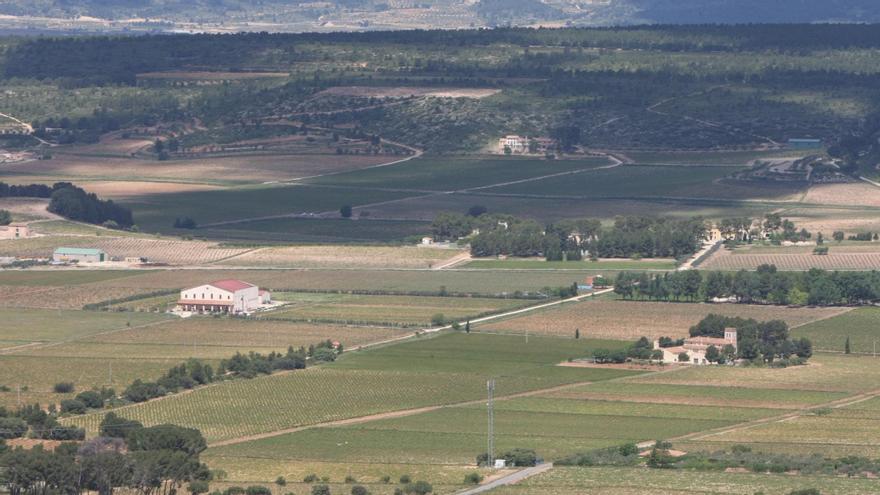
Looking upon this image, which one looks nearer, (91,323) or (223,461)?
(223,461)

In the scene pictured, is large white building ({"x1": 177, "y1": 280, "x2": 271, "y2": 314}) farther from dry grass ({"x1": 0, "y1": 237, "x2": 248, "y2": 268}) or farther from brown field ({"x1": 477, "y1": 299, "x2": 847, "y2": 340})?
dry grass ({"x1": 0, "y1": 237, "x2": 248, "y2": 268})

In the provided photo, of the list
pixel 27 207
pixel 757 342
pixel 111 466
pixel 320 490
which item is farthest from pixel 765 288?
pixel 27 207

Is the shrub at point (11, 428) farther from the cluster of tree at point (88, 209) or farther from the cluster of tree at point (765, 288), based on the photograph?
the cluster of tree at point (88, 209)

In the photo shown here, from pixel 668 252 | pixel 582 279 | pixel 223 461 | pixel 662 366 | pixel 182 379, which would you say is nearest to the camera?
pixel 223 461

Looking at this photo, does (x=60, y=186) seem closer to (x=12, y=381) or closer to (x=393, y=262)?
(x=393, y=262)

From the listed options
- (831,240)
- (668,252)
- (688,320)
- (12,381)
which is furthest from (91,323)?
(831,240)

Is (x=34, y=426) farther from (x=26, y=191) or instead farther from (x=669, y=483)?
(x=26, y=191)
